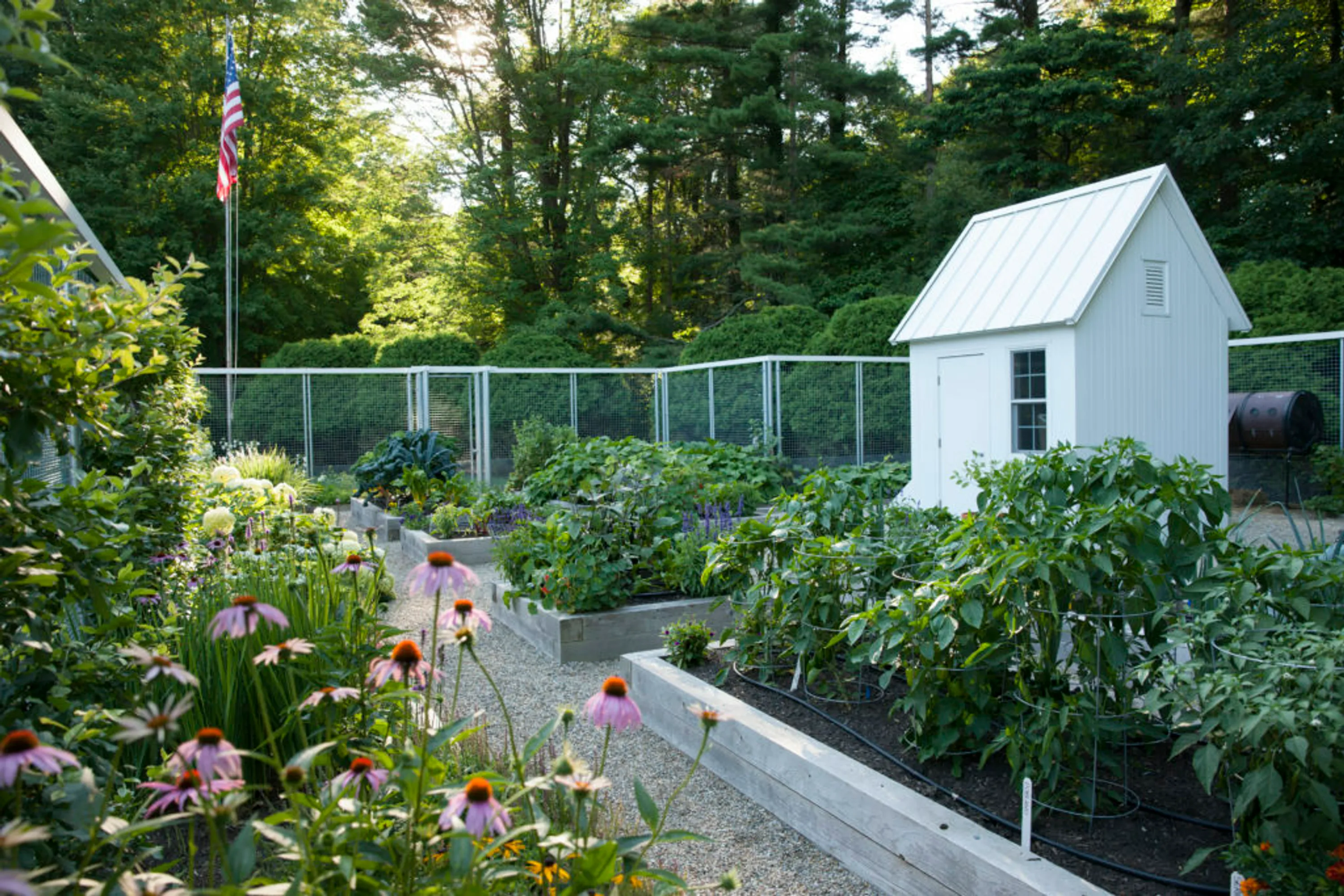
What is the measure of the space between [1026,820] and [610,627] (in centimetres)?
319

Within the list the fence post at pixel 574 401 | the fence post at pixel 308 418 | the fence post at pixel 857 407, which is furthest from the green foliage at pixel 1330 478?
the fence post at pixel 308 418

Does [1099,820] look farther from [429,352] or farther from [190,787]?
[429,352]

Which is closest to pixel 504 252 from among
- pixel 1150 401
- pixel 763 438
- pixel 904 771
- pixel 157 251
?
pixel 157 251

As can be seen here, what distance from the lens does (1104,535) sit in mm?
2561

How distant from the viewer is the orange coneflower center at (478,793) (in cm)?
131

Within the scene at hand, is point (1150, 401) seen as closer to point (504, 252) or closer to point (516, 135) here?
point (504, 252)

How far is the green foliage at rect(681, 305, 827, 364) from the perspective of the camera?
1516 centimetres

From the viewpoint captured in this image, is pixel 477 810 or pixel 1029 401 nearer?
pixel 477 810

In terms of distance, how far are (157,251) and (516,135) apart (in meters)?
9.02

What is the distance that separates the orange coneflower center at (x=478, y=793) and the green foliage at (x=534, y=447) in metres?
9.02

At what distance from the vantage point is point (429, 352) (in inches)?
669

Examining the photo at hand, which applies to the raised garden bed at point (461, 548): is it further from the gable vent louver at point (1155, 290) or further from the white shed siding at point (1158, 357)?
the gable vent louver at point (1155, 290)

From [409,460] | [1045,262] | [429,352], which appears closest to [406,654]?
[1045,262]

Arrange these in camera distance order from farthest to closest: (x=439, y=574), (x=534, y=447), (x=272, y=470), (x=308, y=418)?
(x=308, y=418) → (x=534, y=447) → (x=272, y=470) → (x=439, y=574)
